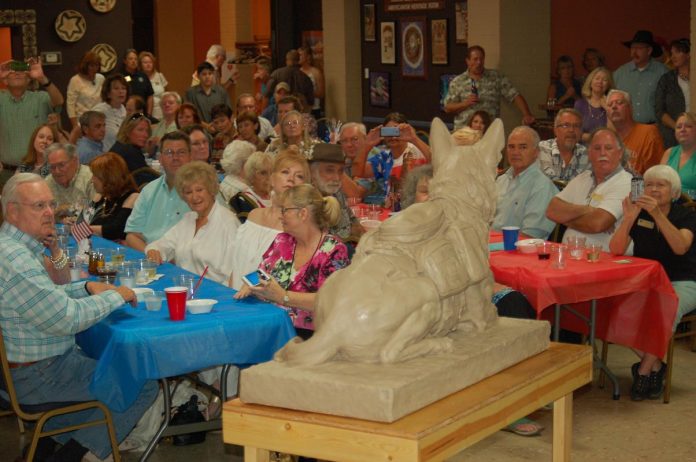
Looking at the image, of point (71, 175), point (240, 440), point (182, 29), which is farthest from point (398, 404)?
point (182, 29)

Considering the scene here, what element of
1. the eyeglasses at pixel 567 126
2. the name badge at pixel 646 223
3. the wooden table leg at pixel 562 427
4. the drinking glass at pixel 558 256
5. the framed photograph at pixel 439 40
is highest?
the framed photograph at pixel 439 40

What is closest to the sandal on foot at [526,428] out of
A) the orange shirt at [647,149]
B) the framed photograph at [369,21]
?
the orange shirt at [647,149]

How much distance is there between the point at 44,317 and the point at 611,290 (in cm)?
273

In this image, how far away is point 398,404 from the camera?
3008 millimetres

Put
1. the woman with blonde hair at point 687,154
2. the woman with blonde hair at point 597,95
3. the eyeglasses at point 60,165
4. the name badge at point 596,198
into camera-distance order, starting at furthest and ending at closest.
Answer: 1. the woman with blonde hair at point 597,95
2. the woman with blonde hair at point 687,154
3. the eyeglasses at point 60,165
4. the name badge at point 596,198

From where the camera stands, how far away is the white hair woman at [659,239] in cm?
571

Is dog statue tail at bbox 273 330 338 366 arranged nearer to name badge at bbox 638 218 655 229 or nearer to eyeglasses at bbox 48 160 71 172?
name badge at bbox 638 218 655 229

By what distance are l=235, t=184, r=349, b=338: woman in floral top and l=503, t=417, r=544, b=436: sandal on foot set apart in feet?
4.20

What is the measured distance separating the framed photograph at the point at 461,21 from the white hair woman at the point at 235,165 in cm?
680

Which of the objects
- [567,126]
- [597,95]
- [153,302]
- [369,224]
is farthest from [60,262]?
[597,95]

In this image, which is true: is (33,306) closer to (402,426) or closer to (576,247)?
(402,426)

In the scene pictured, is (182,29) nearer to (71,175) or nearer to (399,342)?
(71,175)

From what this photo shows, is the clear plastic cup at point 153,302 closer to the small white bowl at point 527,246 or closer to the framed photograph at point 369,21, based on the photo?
the small white bowl at point 527,246

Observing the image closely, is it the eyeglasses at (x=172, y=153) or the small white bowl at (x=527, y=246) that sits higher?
the eyeglasses at (x=172, y=153)
